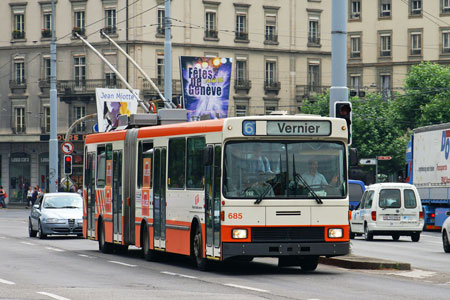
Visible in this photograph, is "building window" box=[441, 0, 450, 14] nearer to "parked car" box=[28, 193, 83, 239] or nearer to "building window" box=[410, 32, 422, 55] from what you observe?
"building window" box=[410, 32, 422, 55]

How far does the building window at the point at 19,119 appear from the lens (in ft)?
249

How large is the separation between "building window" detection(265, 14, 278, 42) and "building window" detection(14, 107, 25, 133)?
1715 cm

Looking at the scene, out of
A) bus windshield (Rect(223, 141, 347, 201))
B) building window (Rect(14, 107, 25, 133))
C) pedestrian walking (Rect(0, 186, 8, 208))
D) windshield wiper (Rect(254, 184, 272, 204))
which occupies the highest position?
building window (Rect(14, 107, 25, 133))

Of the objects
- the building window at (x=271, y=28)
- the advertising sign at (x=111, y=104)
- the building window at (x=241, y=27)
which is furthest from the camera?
the building window at (x=271, y=28)

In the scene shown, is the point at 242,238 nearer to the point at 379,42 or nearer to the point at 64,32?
the point at 64,32

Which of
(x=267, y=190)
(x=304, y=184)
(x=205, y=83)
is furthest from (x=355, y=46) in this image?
(x=267, y=190)

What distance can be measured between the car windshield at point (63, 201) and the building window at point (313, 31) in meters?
46.1

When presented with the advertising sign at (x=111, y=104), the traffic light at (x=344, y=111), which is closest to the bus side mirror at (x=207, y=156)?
the traffic light at (x=344, y=111)

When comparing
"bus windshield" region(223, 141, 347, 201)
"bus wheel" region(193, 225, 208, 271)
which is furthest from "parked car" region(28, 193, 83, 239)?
"bus windshield" region(223, 141, 347, 201)

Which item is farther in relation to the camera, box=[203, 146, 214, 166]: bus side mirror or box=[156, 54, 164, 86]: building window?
box=[156, 54, 164, 86]: building window

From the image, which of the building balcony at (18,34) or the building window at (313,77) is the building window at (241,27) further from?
the building balcony at (18,34)

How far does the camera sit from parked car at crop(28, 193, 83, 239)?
112ft

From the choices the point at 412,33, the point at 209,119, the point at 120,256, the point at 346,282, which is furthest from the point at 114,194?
the point at 412,33

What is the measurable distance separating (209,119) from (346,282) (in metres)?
4.43
